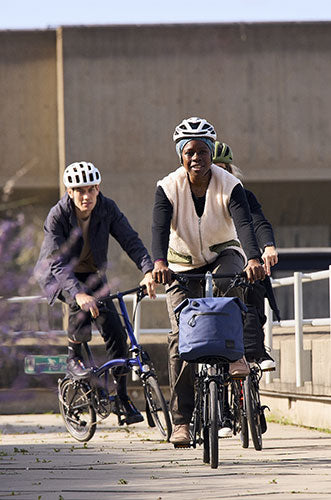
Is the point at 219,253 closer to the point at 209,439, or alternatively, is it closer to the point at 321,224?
the point at 209,439

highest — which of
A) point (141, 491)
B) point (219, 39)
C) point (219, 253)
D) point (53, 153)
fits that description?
point (219, 39)

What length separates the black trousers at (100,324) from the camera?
8570 millimetres

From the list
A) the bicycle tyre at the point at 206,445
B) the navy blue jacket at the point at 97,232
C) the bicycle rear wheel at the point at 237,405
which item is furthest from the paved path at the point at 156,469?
the navy blue jacket at the point at 97,232

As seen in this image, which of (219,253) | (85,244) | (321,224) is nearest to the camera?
(219,253)

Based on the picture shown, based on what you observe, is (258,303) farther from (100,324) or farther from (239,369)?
(100,324)

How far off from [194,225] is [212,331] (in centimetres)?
107

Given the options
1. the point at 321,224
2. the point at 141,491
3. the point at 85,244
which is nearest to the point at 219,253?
the point at 85,244

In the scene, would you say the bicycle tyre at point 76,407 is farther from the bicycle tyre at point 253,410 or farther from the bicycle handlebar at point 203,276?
the bicycle handlebar at point 203,276

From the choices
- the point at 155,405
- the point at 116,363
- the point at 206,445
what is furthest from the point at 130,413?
the point at 206,445

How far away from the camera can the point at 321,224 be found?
24.6 meters

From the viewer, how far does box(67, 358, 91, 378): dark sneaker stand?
8765mm

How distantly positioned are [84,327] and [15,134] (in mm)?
14764

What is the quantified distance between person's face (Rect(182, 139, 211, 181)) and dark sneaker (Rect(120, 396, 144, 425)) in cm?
193

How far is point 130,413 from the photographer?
8.50m
